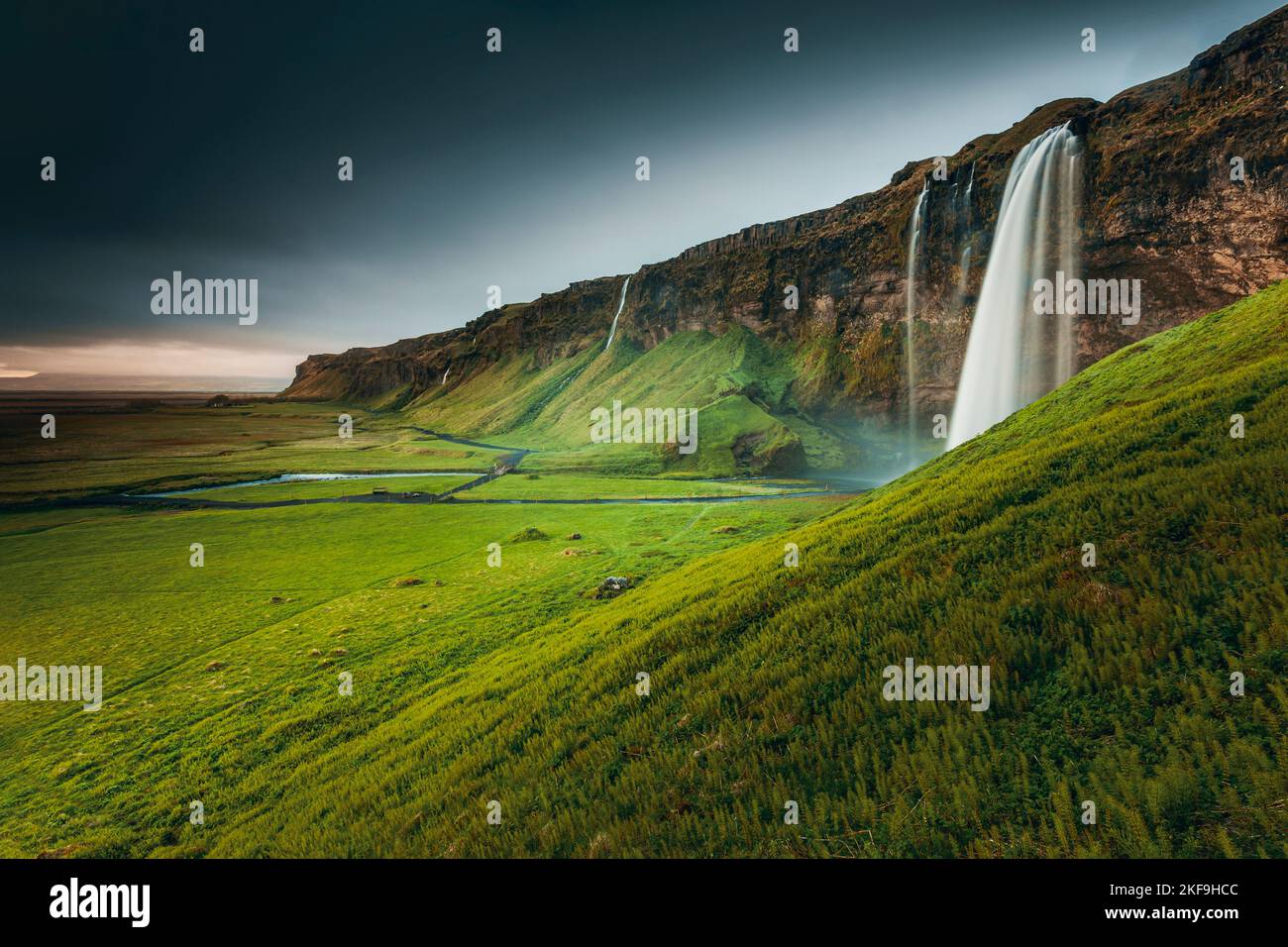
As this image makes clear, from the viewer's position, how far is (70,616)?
106ft

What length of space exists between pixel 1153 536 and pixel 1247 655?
10.4 feet

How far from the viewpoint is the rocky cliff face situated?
2653 inches

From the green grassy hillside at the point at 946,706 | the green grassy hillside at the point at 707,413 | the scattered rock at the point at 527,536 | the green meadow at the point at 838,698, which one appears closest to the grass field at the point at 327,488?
the green grassy hillside at the point at 707,413

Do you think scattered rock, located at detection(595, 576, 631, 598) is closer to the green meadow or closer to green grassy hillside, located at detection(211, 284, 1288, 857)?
the green meadow

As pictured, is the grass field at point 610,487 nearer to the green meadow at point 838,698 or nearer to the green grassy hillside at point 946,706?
the green meadow at point 838,698

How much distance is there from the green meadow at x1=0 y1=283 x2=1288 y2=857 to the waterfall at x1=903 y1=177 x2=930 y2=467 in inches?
3818

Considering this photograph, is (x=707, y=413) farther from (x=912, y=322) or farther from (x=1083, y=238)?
(x=1083, y=238)

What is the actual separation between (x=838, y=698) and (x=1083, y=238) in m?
110

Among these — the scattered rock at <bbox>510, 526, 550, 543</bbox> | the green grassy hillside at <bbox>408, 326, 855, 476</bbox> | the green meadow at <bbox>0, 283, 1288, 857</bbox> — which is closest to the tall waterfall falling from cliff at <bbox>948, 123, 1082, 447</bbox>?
the green grassy hillside at <bbox>408, 326, 855, 476</bbox>

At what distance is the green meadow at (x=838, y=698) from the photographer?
5477mm

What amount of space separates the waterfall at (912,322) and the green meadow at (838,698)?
318 ft

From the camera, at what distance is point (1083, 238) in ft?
271
